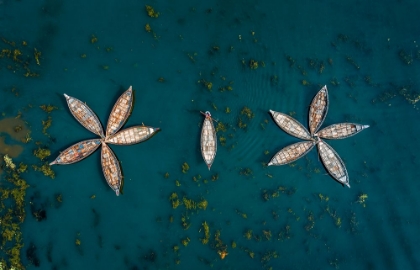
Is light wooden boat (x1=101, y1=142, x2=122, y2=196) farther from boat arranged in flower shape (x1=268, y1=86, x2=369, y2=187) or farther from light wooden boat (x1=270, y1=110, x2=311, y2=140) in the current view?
light wooden boat (x1=270, y1=110, x2=311, y2=140)

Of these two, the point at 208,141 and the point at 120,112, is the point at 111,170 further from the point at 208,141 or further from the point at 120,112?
the point at 208,141

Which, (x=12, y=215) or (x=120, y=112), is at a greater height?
(x=120, y=112)

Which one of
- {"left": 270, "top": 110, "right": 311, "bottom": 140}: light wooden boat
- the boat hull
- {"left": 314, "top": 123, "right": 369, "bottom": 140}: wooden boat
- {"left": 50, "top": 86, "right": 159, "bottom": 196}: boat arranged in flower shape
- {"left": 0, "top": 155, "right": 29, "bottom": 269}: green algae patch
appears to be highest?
{"left": 314, "top": 123, "right": 369, "bottom": 140}: wooden boat

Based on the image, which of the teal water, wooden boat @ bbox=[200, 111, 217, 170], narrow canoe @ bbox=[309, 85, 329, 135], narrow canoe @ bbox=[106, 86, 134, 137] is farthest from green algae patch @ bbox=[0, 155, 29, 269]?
narrow canoe @ bbox=[309, 85, 329, 135]

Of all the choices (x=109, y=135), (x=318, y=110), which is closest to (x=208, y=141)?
(x=109, y=135)

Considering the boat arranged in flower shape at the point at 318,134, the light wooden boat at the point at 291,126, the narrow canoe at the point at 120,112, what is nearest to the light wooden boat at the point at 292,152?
the boat arranged in flower shape at the point at 318,134

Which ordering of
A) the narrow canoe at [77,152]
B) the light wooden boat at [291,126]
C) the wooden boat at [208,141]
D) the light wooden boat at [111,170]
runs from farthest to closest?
the light wooden boat at [291,126] < the wooden boat at [208,141] < the light wooden boat at [111,170] < the narrow canoe at [77,152]

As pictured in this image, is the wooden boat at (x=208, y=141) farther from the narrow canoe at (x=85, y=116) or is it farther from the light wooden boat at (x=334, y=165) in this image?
the light wooden boat at (x=334, y=165)
